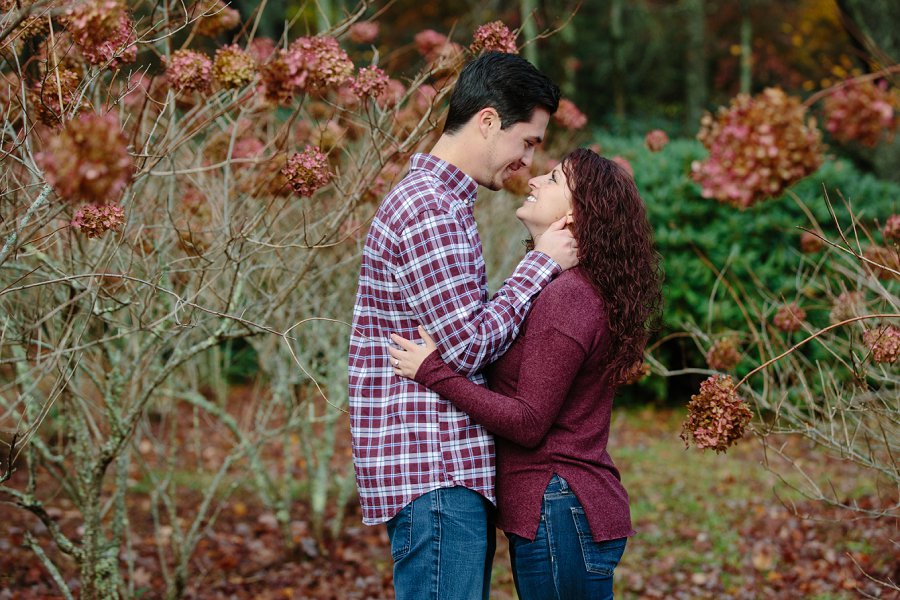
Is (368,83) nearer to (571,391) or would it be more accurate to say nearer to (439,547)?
(571,391)

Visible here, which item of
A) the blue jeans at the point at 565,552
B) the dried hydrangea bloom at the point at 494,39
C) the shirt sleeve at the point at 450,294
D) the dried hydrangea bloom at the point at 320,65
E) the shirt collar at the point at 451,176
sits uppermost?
the dried hydrangea bloom at the point at 494,39

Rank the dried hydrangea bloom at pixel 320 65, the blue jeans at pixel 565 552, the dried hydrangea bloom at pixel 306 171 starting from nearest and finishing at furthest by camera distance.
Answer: the blue jeans at pixel 565 552
the dried hydrangea bloom at pixel 320 65
the dried hydrangea bloom at pixel 306 171

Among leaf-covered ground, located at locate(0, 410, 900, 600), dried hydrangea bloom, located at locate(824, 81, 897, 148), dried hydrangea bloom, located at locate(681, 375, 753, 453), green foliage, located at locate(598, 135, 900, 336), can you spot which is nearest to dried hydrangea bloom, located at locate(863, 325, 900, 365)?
dried hydrangea bloom, located at locate(681, 375, 753, 453)

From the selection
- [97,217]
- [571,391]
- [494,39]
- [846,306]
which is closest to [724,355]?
[846,306]

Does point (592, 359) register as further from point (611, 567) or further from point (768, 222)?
point (768, 222)

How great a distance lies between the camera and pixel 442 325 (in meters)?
1.96

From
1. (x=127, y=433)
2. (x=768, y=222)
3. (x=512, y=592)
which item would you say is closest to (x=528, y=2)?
(x=768, y=222)

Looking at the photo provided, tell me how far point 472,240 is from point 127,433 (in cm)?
144

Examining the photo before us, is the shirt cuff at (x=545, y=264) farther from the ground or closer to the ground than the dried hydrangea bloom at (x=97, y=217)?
closer to the ground

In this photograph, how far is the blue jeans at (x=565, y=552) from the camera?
6.68 feet

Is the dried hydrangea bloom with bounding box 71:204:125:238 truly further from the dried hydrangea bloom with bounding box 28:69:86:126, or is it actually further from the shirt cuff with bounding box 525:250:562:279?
the shirt cuff with bounding box 525:250:562:279

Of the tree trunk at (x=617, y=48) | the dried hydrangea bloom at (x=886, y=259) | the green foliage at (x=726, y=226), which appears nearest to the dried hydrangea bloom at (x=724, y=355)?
the dried hydrangea bloom at (x=886, y=259)

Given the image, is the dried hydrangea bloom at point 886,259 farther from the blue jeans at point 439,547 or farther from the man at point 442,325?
the blue jeans at point 439,547

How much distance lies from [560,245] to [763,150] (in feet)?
1.92
